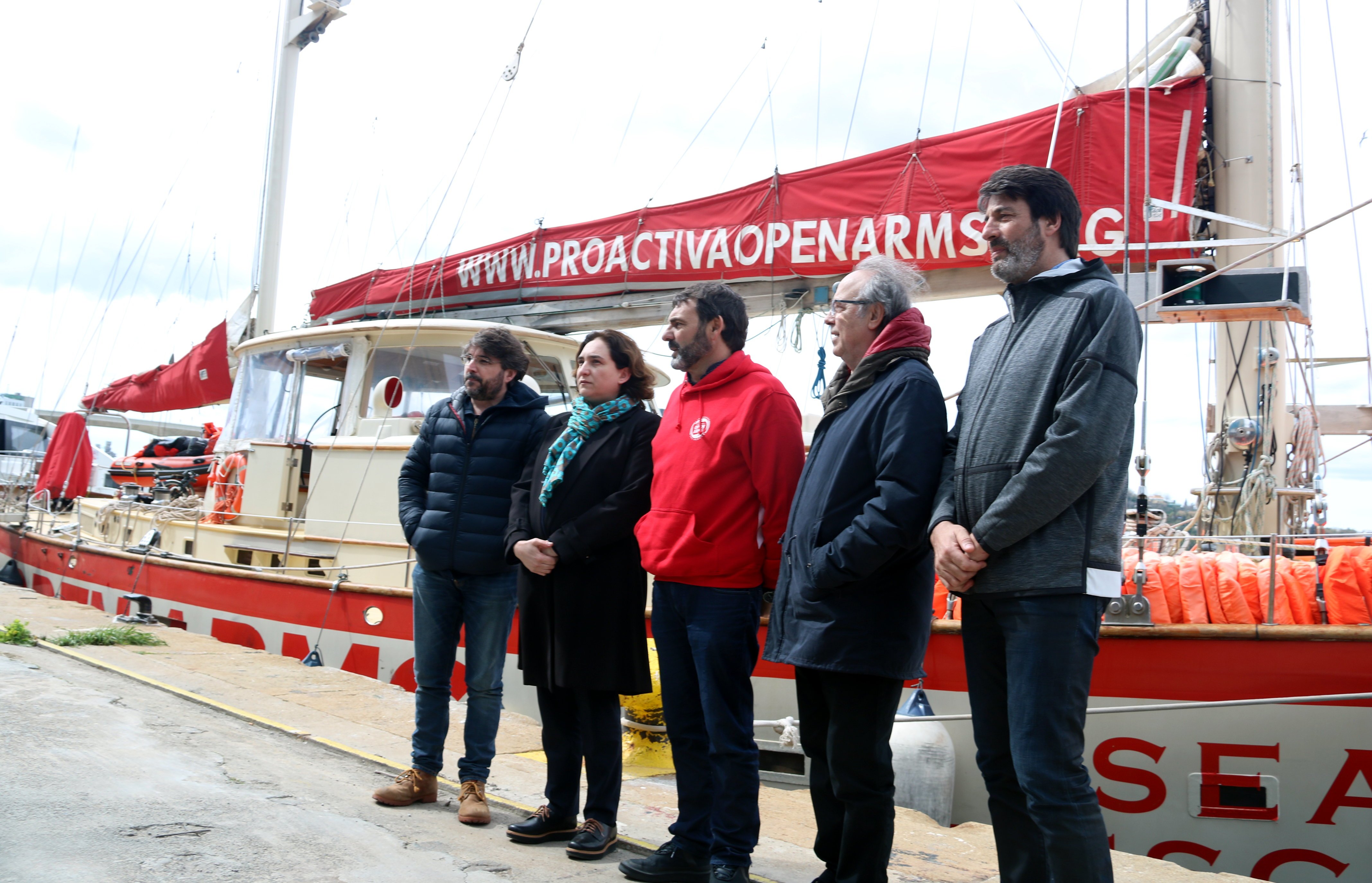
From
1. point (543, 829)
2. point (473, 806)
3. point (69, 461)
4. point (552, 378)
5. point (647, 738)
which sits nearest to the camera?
point (543, 829)

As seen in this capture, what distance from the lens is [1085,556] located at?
76.2 inches

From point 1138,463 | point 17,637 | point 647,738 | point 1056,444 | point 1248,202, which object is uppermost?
point 1248,202

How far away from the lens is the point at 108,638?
5680 mm

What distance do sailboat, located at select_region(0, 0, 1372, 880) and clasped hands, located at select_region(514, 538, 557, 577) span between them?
1.52 metres

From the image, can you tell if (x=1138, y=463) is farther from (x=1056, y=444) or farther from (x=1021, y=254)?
(x=1056, y=444)

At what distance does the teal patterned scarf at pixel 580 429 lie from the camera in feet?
10.0

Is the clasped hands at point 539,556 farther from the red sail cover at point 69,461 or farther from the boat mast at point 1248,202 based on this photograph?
the red sail cover at point 69,461

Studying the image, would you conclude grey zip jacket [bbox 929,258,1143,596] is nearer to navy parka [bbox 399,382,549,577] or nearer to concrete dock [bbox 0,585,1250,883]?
concrete dock [bbox 0,585,1250,883]

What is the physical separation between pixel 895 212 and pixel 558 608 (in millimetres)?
3728

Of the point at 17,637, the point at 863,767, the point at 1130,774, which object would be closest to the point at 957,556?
the point at 863,767

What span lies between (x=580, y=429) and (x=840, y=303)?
3.14ft

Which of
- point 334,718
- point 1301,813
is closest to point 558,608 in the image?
point 334,718

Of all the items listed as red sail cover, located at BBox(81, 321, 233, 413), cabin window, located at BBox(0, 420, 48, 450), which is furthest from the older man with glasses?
cabin window, located at BBox(0, 420, 48, 450)

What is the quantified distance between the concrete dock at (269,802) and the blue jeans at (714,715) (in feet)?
0.69
